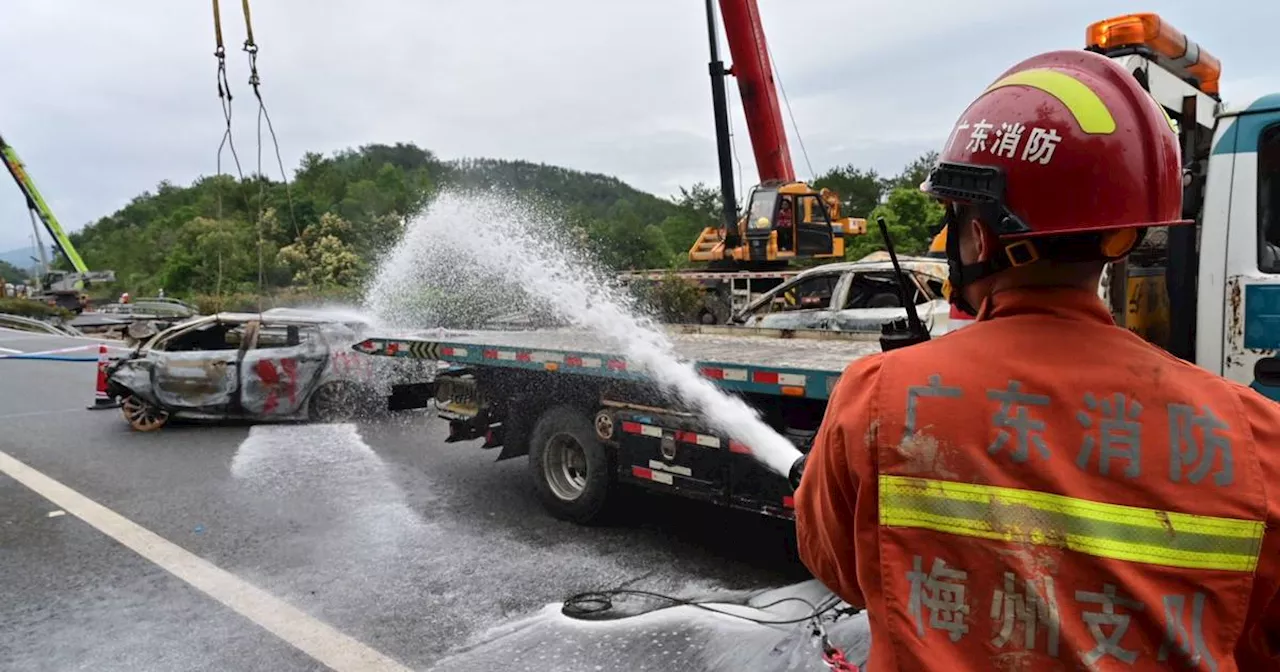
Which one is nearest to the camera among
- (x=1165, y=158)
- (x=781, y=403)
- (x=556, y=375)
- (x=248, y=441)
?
(x=1165, y=158)

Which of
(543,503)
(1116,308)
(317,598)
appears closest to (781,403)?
(1116,308)

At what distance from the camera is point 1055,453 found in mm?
1123

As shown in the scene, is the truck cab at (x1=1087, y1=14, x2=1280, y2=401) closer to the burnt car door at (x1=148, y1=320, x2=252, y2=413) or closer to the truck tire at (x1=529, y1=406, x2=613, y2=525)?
the truck tire at (x1=529, y1=406, x2=613, y2=525)

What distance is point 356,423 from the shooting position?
10.2 meters

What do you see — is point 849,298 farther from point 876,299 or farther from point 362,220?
point 362,220

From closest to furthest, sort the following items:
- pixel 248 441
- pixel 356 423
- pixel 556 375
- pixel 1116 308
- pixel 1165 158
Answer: pixel 1165 158
pixel 1116 308
pixel 556 375
pixel 248 441
pixel 356 423

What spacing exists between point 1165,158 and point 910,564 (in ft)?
2.39

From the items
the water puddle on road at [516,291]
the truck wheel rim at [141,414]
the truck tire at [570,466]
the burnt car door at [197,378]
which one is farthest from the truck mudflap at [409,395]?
the truck wheel rim at [141,414]

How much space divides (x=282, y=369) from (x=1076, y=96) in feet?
33.5

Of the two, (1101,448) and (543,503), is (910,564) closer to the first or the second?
(1101,448)

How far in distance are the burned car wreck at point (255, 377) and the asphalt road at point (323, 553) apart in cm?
135

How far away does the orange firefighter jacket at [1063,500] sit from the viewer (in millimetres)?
1086

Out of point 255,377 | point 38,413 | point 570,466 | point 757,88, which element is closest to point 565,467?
point 570,466

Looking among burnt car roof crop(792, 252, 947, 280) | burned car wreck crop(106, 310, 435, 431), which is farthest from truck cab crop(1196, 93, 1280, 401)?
burned car wreck crop(106, 310, 435, 431)
